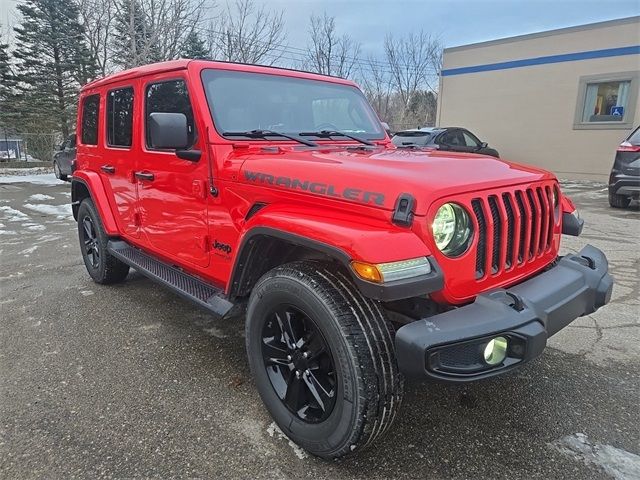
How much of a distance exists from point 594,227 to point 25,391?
25.4 feet

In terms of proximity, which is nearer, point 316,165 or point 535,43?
point 316,165

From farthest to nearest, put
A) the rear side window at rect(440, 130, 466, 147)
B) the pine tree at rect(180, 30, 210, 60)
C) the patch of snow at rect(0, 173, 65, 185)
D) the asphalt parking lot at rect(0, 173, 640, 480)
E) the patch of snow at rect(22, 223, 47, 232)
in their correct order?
the pine tree at rect(180, 30, 210, 60) → the patch of snow at rect(0, 173, 65, 185) → the rear side window at rect(440, 130, 466, 147) → the patch of snow at rect(22, 223, 47, 232) → the asphalt parking lot at rect(0, 173, 640, 480)

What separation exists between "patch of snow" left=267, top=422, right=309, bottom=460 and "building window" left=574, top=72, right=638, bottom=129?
1446 centimetres

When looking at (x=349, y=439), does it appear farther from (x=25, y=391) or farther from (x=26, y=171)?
(x=26, y=171)

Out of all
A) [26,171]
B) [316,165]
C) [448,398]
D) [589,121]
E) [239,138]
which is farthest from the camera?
[26,171]

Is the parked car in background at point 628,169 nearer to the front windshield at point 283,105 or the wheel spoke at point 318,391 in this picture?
the front windshield at point 283,105

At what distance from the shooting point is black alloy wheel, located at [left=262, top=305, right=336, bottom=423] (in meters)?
2.16

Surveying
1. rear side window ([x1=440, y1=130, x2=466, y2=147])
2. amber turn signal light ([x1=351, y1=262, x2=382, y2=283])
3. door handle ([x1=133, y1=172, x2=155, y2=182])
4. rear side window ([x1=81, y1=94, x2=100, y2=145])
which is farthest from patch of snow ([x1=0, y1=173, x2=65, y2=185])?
amber turn signal light ([x1=351, y1=262, x2=382, y2=283])

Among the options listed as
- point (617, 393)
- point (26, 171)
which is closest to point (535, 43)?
point (617, 393)

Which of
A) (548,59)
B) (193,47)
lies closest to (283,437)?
(548,59)

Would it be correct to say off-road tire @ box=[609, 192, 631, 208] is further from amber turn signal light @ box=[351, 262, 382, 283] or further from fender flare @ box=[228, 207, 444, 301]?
amber turn signal light @ box=[351, 262, 382, 283]

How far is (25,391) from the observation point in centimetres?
277

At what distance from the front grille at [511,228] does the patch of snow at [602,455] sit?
92 cm

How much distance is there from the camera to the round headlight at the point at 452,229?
1950 mm
